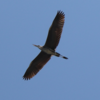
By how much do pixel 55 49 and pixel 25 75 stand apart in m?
3.57

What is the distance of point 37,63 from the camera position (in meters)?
21.7

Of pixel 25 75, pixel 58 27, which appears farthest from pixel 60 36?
pixel 25 75

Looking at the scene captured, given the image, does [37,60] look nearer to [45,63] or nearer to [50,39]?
[45,63]

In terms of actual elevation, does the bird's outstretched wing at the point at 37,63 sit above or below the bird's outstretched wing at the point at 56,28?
below

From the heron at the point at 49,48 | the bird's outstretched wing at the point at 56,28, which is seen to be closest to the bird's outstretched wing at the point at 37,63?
the heron at the point at 49,48

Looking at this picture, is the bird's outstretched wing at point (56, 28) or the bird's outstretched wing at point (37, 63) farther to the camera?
the bird's outstretched wing at point (37, 63)

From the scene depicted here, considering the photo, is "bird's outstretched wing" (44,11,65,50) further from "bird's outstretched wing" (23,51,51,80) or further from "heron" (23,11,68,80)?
"bird's outstretched wing" (23,51,51,80)

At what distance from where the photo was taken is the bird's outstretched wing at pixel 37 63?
70.7 ft

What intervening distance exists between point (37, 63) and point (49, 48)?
185 cm

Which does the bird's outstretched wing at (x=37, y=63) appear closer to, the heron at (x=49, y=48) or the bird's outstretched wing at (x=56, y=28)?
the heron at (x=49, y=48)

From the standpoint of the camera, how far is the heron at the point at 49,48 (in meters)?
19.7

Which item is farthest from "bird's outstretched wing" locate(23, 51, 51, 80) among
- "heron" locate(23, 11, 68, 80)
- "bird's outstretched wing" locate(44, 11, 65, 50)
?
"bird's outstretched wing" locate(44, 11, 65, 50)

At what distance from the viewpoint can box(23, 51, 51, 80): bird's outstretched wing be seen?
21.6 meters

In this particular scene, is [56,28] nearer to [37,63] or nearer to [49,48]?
[49,48]
